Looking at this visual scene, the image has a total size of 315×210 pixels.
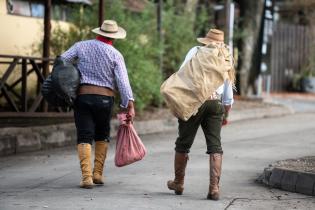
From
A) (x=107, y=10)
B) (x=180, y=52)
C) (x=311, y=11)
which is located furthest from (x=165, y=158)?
(x=311, y=11)

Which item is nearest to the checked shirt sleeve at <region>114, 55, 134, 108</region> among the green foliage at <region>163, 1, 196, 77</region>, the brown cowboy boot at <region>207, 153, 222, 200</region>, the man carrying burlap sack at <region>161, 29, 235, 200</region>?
the man carrying burlap sack at <region>161, 29, 235, 200</region>

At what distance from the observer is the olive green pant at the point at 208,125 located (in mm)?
7742

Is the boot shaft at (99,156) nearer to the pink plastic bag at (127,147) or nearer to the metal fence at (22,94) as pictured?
the pink plastic bag at (127,147)

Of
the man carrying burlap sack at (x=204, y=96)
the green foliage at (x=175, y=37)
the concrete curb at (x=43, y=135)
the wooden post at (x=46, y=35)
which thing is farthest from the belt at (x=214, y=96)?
the green foliage at (x=175, y=37)

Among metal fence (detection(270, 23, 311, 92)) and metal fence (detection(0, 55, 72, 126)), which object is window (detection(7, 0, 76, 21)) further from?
metal fence (detection(270, 23, 311, 92))

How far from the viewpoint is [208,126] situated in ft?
25.6

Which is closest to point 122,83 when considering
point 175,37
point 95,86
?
point 95,86

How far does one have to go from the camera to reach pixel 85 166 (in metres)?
8.21

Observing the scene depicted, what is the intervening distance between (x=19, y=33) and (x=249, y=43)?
755 centimetres

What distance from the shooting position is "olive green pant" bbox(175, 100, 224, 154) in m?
7.74

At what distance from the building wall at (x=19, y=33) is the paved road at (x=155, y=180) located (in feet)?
15.2

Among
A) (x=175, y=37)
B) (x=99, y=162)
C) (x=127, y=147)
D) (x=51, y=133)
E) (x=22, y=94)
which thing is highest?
(x=175, y=37)

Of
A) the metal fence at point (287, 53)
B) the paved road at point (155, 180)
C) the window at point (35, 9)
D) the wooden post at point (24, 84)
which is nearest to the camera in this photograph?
the paved road at point (155, 180)

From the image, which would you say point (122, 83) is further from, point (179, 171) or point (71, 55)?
point (179, 171)
